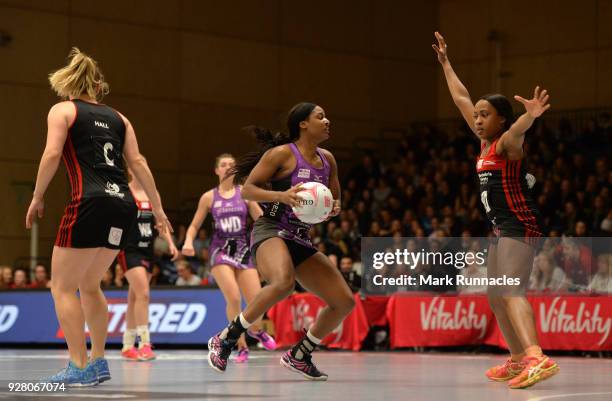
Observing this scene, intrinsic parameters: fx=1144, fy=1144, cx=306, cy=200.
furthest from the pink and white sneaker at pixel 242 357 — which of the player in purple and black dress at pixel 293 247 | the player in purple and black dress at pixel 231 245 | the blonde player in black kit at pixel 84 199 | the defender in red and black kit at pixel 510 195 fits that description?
the defender in red and black kit at pixel 510 195

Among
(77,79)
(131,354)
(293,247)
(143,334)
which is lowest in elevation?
(131,354)

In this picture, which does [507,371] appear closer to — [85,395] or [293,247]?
[293,247]

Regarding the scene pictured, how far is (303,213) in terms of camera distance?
8.59 m

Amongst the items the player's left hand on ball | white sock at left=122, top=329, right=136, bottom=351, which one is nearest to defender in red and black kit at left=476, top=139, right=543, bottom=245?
the player's left hand on ball

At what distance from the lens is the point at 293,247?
8.88 m

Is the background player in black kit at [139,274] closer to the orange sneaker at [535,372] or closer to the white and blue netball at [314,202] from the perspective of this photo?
the white and blue netball at [314,202]

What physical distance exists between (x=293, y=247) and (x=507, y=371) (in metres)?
1.92

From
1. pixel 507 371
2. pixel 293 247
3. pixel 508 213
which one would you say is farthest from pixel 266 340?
pixel 508 213

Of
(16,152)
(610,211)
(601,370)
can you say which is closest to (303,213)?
(601,370)

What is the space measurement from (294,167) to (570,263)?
7168 mm

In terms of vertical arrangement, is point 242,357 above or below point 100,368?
below

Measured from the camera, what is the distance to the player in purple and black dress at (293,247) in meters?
8.83

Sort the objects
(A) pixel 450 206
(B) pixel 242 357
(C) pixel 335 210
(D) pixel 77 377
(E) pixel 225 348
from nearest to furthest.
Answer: (D) pixel 77 377
(C) pixel 335 210
(E) pixel 225 348
(B) pixel 242 357
(A) pixel 450 206

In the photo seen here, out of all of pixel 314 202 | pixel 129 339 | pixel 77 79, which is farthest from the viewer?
pixel 129 339
